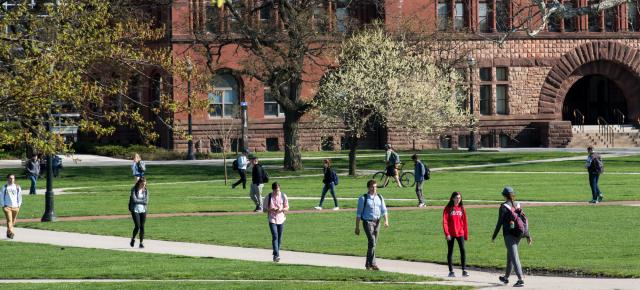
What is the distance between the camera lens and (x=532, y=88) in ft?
265

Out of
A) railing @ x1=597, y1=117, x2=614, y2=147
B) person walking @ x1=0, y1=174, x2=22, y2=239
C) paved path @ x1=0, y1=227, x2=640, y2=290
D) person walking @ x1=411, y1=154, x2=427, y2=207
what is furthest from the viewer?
railing @ x1=597, y1=117, x2=614, y2=147

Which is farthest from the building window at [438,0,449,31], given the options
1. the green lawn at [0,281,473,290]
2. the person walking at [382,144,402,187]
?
the green lawn at [0,281,473,290]

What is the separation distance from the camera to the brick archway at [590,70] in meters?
80.2

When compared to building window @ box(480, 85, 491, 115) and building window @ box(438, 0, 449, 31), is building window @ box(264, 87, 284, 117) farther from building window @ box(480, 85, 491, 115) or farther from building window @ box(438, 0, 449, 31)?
building window @ box(480, 85, 491, 115)

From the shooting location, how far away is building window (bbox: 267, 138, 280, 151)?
78.7m

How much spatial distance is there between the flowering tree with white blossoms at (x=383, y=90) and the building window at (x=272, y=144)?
14577mm

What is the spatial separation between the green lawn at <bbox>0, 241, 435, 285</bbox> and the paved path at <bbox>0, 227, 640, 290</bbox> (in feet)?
2.87

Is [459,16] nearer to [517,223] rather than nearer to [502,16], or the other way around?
[502,16]

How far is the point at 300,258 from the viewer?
93.6ft

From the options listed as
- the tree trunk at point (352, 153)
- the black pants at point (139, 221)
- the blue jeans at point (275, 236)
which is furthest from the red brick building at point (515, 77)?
the blue jeans at point (275, 236)

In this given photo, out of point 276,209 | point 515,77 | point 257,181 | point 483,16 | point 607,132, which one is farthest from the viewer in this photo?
point 515,77

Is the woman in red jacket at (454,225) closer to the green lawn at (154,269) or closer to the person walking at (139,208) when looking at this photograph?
the green lawn at (154,269)

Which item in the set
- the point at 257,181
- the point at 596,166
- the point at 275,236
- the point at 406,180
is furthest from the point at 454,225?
the point at 406,180

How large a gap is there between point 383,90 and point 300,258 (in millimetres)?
30889
